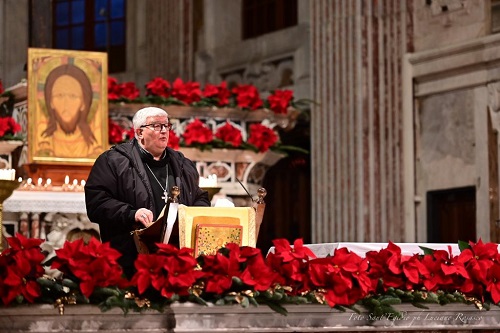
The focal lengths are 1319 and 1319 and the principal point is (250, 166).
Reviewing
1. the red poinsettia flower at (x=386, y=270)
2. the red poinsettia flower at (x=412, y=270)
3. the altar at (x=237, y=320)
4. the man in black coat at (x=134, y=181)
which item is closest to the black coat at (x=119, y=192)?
the man in black coat at (x=134, y=181)

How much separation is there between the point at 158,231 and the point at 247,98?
5.36 meters

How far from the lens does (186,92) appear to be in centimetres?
1069

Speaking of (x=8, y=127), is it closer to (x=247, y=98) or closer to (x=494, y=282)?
(x=247, y=98)

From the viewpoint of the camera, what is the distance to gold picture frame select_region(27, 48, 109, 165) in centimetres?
988

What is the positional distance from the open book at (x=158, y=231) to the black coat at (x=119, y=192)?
0.42ft

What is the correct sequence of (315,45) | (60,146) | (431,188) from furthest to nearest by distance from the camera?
(315,45) < (431,188) < (60,146)

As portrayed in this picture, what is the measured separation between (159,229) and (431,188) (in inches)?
243

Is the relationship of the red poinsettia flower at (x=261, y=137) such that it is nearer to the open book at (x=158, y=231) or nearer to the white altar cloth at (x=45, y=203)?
the white altar cloth at (x=45, y=203)

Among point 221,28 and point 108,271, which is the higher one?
point 221,28

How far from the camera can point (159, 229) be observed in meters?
5.51

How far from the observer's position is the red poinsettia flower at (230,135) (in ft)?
34.7

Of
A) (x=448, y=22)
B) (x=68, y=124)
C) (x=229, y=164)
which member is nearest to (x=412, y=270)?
(x=68, y=124)

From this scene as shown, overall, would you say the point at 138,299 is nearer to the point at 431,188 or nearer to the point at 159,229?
the point at 159,229

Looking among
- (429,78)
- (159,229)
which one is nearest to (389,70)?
(429,78)
